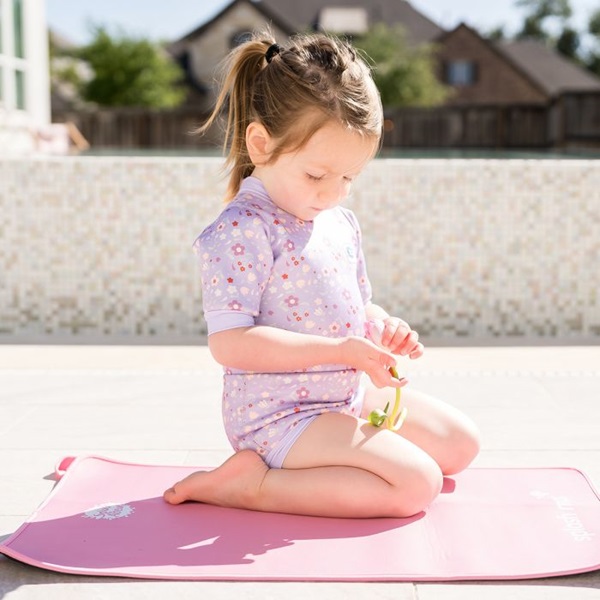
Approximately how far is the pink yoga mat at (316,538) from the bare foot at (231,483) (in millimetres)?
27

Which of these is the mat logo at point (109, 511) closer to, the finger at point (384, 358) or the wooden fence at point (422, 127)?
the finger at point (384, 358)

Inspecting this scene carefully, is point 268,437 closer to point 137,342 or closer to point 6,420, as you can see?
point 6,420

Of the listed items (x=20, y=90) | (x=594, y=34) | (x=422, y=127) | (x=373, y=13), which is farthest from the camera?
(x=594, y=34)

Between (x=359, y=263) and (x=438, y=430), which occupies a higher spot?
(x=359, y=263)

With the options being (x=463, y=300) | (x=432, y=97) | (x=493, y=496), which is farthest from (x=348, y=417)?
(x=432, y=97)

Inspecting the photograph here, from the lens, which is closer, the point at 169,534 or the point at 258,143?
the point at 169,534

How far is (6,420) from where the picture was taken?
3041 mm

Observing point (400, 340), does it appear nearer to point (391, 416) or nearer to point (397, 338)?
point (397, 338)

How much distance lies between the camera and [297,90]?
2072 mm

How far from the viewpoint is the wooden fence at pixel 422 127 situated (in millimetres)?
20016

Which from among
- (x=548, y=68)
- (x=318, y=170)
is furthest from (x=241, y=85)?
(x=548, y=68)

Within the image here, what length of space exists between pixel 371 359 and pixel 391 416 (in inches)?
11.7

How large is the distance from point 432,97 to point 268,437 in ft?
94.9

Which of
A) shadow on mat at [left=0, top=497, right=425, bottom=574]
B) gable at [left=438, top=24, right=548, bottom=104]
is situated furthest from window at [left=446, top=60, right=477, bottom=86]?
A: shadow on mat at [left=0, top=497, right=425, bottom=574]
